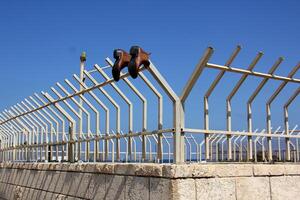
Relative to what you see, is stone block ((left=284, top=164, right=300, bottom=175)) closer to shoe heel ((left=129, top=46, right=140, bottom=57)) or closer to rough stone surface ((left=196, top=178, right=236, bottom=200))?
rough stone surface ((left=196, top=178, right=236, bottom=200))

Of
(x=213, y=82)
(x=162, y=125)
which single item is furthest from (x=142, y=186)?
(x=213, y=82)

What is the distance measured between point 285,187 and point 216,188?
1.34 meters

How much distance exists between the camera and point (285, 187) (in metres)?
6.21

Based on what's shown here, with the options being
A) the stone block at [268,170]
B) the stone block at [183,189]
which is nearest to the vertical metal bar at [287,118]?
the stone block at [268,170]

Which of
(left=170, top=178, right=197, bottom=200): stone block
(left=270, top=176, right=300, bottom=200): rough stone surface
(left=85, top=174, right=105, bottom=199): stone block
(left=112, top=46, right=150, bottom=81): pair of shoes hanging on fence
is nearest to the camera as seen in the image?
(left=170, top=178, right=197, bottom=200): stone block

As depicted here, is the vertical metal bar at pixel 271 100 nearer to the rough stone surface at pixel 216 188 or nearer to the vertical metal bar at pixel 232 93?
the vertical metal bar at pixel 232 93

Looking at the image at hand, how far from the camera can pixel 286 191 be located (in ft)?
20.4

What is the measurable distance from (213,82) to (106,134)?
254cm

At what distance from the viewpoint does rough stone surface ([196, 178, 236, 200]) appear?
17.5 feet

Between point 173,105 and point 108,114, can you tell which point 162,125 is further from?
point 108,114

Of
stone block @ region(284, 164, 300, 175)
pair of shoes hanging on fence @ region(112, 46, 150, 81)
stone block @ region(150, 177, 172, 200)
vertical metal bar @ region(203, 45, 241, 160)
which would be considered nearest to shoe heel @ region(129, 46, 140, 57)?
pair of shoes hanging on fence @ region(112, 46, 150, 81)

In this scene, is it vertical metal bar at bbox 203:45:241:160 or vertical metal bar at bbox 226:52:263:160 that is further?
vertical metal bar at bbox 226:52:263:160

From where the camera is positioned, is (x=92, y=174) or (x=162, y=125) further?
(x=92, y=174)

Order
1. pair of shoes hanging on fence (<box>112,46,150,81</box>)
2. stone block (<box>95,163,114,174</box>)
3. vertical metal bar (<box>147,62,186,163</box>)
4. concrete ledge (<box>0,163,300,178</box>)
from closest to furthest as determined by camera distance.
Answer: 1. concrete ledge (<box>0,163,300,178</box>)
2. vertical metal bar (<box>147,62,186,163</box>)
3. pair of shoes hanging on fence (<box>112,46,150,81</box>)
4. stone block (<box>95,163,114,174</box>)
